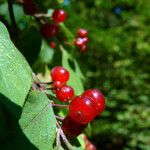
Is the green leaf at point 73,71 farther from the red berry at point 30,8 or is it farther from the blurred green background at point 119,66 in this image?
the blurred green background at point 119,66

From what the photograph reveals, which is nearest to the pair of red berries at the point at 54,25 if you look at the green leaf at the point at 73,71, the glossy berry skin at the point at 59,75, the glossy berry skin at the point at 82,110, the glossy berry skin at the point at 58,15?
the glossy berry skin at the point at 58,15

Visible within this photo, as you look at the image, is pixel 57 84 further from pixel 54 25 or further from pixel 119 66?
pixel 119 66

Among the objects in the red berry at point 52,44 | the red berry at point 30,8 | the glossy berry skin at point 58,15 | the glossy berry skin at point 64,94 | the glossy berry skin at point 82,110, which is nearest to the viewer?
the glossy berry skin at point 82,110

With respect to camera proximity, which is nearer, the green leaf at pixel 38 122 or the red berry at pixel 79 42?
the green leaf at pixel 38 122

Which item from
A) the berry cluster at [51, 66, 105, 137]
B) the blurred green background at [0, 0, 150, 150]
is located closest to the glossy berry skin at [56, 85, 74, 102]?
the berry cluster at [51, 66, 105, 137]

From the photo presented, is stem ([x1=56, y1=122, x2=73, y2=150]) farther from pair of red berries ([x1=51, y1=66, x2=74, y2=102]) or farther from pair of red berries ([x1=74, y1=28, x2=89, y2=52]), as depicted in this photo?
pair of red berries ([x1=74, y1=28, x2=89, y2=52])

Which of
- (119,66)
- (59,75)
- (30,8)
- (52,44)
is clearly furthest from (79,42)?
(119,66)
